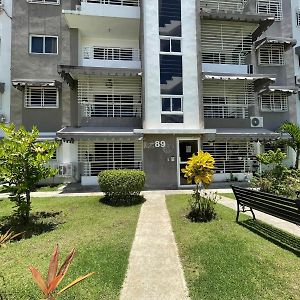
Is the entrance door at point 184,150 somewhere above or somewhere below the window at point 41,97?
below

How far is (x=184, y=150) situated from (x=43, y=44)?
14084 millimetres

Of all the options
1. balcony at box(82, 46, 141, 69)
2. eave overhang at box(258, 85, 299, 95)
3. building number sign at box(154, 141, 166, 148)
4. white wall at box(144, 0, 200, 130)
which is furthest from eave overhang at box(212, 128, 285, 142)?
balcony at box(82, 46, 141, 69)

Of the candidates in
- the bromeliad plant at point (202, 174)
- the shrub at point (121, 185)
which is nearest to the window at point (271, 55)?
the shrub at point (121, 185)

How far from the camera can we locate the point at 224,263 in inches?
232

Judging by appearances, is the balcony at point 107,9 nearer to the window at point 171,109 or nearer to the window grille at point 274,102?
the window at point 171,109

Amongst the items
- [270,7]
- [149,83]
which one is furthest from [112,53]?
[270,7]

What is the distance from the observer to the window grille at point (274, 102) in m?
23.1

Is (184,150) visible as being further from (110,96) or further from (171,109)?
(110,96)

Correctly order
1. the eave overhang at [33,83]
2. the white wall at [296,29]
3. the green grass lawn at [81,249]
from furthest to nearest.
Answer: the white wall at [296,29], the eave overhang at [33,83], the green grass lawn at [81,249]

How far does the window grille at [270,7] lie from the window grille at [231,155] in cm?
1234

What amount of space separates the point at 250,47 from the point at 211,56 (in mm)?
3319

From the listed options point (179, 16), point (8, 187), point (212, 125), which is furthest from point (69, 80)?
point (8, 187)

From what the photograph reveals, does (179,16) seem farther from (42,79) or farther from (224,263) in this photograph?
(224,263)

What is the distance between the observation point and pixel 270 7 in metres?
24.3
